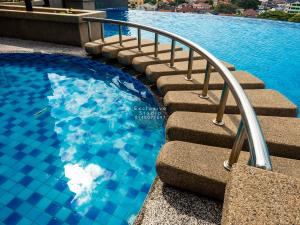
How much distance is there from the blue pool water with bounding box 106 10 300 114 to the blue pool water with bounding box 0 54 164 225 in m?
5.07

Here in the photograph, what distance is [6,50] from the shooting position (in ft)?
28.0

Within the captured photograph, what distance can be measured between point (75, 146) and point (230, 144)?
116 inches

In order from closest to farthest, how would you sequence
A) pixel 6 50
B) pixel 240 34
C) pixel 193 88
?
pixel 193 88 → pixel 6 50 → pixel 240 34

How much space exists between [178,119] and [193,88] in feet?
5.01

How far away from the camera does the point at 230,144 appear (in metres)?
3.28

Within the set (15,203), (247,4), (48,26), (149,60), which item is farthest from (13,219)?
(247,4)

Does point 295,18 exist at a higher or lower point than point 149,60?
higher

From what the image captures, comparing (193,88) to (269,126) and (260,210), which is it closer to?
(269,126)

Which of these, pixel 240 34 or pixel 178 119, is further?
pixel 240 34

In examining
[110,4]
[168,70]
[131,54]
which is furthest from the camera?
[110,4]

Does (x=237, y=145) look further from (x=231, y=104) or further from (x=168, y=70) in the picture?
(x=168, y=70)

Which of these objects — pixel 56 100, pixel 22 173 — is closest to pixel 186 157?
pixel 22 173

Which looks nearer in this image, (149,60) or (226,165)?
(226,165)

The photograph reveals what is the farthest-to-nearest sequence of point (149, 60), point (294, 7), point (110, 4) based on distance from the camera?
point (294, 7)
point (110, 4)
point (149, 60)
